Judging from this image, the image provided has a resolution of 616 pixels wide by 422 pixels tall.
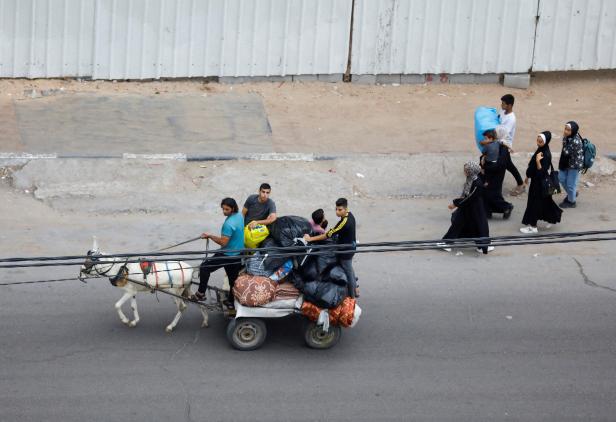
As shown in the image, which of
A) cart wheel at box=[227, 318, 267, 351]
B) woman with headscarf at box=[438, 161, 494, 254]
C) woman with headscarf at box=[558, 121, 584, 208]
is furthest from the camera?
woman with headscarf at box=[558, 121, 584, 208]

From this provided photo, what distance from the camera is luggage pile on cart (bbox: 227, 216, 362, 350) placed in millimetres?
11086

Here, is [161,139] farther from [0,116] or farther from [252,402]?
[252,402]

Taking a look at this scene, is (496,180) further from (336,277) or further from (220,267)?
(220,267)

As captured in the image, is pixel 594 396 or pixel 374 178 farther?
pixel 374 178

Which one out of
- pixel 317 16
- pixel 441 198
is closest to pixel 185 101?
pixel 317 16

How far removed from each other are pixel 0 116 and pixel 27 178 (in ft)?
6.52

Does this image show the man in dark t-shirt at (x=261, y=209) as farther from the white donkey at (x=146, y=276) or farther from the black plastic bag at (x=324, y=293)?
the black plastic bag at (x=324, y=293)

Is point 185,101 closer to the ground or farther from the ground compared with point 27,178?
farther from the ground

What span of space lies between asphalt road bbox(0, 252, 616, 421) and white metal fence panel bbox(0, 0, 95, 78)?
5804mm

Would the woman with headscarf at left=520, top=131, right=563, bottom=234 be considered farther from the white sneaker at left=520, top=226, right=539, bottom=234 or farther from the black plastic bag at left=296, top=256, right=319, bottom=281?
the black plastic bag at left=296, top=256, right=319, bottom=281

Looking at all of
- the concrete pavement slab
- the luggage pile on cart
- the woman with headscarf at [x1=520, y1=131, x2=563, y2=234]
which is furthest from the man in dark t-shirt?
the concrete pavement slab

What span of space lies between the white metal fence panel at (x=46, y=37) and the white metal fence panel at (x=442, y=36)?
4.75 metres

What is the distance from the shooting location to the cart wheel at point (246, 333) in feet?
37.2

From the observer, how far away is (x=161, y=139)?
17094 millimetres
